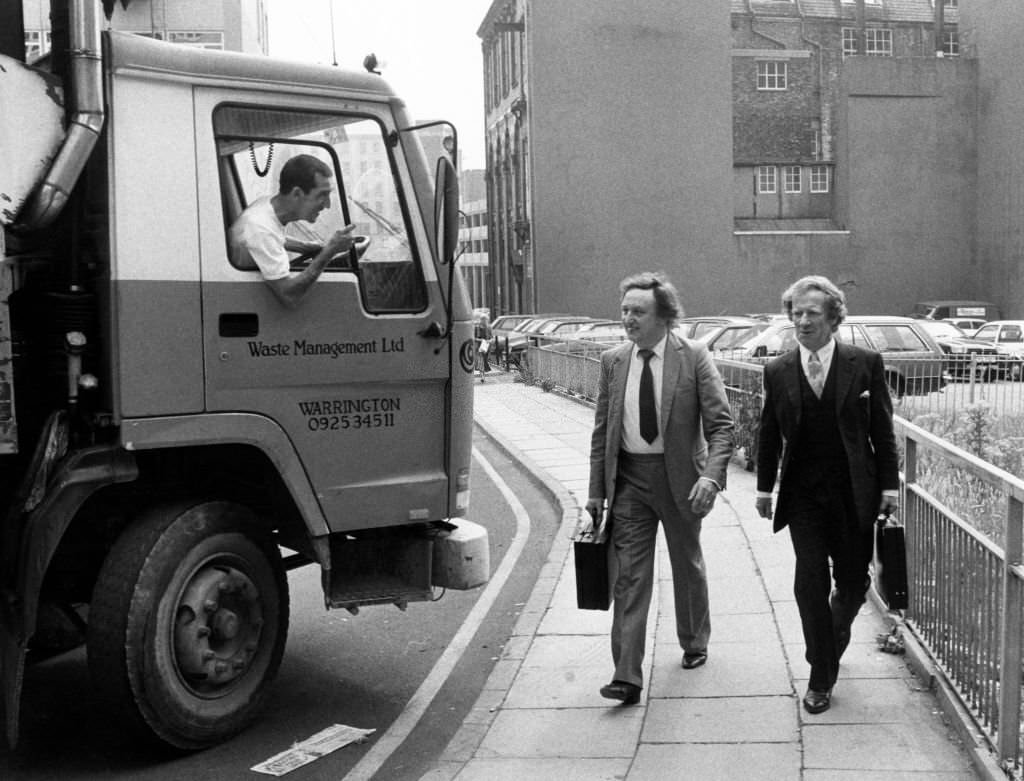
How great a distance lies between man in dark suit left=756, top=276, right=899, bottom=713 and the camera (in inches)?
233

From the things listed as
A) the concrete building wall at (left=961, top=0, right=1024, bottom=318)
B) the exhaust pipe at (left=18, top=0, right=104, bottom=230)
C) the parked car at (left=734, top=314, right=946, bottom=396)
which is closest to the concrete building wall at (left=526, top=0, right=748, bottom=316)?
the concrete building wall at (left=961, top=0, right=1024, bottom=318)

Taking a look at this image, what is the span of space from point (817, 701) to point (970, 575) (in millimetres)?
915

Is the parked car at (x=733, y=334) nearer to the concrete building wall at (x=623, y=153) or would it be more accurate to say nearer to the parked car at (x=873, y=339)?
the parked car at (x=873, y=339)

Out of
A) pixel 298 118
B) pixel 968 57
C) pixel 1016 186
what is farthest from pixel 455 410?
pixel 968 57

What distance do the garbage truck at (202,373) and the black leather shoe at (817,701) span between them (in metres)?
1.72

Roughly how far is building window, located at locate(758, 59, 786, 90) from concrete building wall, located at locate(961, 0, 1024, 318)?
26.7 feet

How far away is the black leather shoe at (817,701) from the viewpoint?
600cm

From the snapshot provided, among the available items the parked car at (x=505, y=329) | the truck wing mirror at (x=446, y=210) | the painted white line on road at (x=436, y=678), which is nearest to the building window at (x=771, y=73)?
the parked car at (x=505, y=329)

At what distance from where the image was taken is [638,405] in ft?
21.3

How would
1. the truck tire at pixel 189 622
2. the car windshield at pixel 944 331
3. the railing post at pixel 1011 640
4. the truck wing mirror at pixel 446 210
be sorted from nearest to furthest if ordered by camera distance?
the railing post at pixel 1011 640
the truck tire at pixel 189 622
the truck wing mirror at pixel 446 210
the car windshield at pixel 944 331

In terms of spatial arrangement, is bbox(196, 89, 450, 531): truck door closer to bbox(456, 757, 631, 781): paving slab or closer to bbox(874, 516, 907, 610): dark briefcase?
bbox(456, 757, 631, 781): paving slab

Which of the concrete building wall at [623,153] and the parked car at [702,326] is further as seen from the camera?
the concrete building wall at [623,153]

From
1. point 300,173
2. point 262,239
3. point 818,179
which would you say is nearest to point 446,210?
point 300,173

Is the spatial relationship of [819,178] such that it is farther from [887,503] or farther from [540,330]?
[887,503]
